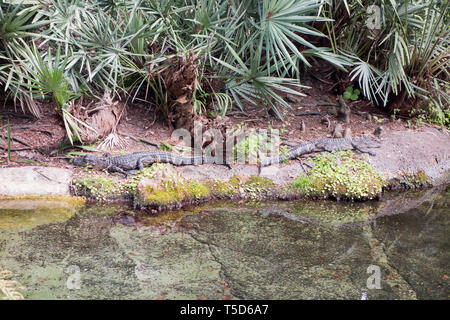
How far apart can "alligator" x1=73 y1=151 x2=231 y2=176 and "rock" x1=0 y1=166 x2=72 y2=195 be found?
1.13ft

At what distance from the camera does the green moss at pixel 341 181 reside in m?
5.65

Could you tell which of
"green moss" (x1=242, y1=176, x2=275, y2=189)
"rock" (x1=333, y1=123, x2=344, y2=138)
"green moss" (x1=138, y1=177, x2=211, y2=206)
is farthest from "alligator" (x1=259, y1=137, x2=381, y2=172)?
"green moss" (x1=138, y1=177, x2=211, y2=206)

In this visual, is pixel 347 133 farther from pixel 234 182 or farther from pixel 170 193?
pixel 170 193

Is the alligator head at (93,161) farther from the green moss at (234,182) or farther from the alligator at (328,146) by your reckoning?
the alligator at (328,146)

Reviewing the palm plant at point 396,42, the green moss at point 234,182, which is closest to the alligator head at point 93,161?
the green moss at point 234,182

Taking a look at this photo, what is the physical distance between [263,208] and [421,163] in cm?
246

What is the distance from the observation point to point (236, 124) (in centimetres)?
693

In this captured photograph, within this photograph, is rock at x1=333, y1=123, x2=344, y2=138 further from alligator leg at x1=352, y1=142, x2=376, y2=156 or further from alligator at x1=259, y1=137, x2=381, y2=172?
alligator leg at x1=352, y1=142, x2=376, y2=156

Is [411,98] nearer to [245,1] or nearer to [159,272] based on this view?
[245,1]

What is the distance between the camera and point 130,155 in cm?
588

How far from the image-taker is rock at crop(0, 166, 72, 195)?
526 cm

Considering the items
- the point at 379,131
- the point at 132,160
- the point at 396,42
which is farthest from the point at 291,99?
the point at 132,160

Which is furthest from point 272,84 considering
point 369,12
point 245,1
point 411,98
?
point 411,98

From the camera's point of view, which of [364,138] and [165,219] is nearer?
[165,219]
